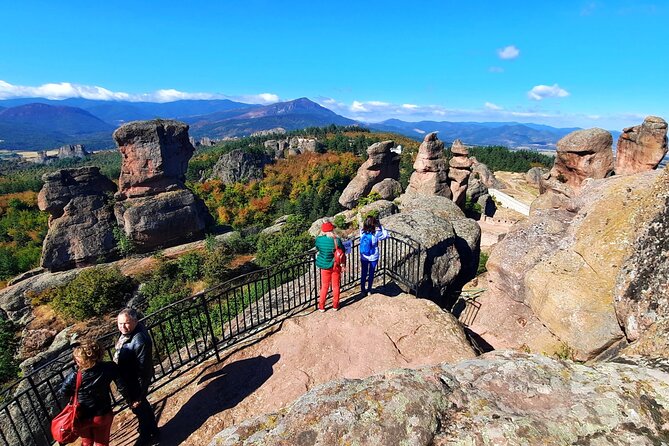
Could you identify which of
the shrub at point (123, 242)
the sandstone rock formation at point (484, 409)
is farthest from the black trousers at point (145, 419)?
the shrub at point (123, 242)

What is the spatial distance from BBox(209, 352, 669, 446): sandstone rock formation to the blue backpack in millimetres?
4740

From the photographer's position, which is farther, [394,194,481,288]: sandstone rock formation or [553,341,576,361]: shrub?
[394,194,481,288]: sandstone rock formation

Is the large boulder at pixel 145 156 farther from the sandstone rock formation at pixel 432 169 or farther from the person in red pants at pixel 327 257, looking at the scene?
the person in red pants at pixel 327 257

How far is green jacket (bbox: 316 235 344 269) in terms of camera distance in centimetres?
706

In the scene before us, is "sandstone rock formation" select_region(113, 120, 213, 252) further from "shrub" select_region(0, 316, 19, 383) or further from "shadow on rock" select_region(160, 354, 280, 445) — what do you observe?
"shadow on rock" select_region(160, 354, 280, 445)

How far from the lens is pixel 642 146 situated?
56.3 ft

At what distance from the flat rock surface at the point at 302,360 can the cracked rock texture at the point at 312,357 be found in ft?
0.05

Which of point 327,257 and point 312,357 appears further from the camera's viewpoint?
point 327,257

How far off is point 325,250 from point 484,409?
486cm

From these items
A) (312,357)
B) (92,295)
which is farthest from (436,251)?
(92,295)

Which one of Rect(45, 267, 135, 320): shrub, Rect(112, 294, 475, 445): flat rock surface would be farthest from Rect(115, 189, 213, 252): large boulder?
Rect(112, 294, 475, 445): flat rock surface

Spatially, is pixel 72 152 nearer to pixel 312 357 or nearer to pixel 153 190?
pixel 153 190

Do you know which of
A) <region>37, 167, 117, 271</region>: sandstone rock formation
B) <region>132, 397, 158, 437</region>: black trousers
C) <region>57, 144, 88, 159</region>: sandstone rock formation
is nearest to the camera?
<region>132, 397, 158, 437</region>: black trousers

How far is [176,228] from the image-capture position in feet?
89.4
